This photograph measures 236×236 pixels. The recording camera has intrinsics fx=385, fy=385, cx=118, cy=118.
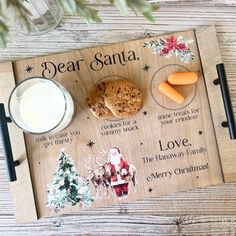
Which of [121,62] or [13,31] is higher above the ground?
[13,31]

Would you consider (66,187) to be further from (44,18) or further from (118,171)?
(44,18)

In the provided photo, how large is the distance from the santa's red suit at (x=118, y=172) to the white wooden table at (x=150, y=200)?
0.14ft

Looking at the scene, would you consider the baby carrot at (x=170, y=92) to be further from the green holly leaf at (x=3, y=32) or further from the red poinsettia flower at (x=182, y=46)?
the green holly leaf at (x=3, y=32)

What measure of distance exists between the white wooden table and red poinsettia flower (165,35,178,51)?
21 millimetres

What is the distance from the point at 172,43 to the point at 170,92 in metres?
0.11

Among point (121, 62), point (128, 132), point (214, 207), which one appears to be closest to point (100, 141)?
point (128, 132)

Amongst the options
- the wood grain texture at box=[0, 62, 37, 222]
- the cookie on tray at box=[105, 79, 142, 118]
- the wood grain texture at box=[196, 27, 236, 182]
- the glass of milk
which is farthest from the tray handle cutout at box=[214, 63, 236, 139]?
the wood grain texture at box=[0, 62, 37, 222]

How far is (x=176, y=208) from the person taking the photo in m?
0.79

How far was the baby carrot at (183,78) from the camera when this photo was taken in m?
0.76

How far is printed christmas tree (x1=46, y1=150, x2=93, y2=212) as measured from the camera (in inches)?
30.2

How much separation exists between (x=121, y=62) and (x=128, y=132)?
142 millimetres

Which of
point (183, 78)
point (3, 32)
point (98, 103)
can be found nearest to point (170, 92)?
point (183, 78)

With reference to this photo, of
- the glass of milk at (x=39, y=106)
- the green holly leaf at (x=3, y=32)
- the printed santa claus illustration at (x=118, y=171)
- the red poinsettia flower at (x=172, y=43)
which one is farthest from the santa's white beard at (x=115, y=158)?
the green holly leaf at (x=3, y=32)

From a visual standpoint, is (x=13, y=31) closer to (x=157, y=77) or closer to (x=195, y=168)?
(x=157, y=77)
